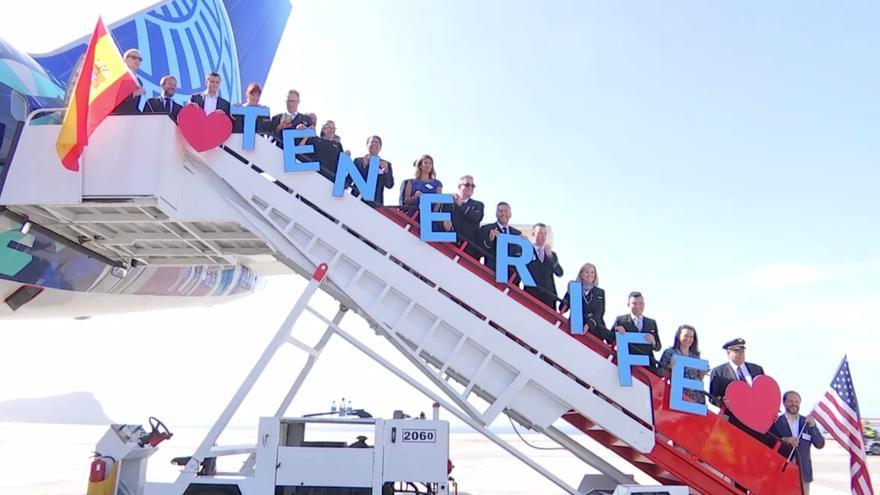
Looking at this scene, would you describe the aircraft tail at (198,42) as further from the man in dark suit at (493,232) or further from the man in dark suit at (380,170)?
the man in dark suit at (493,232)

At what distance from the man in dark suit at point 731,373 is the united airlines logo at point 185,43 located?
15177mm

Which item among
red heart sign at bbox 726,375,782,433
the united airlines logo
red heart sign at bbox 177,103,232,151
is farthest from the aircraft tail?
red heart sign at bbox 726,375,782,433

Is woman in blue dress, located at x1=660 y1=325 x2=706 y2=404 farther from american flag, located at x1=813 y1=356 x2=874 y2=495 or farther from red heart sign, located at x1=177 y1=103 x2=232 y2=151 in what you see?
red heart sign, located at x1=177 y1=103 x2=232 y2=151

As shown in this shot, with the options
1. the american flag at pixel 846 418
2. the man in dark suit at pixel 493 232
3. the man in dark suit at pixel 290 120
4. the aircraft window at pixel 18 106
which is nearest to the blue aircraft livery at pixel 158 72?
the aircraft window at pixel 18 106

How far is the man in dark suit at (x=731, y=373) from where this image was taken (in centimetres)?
740

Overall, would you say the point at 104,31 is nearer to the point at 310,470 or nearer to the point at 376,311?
the point at 376,311

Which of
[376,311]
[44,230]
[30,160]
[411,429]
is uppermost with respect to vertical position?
[30,160]

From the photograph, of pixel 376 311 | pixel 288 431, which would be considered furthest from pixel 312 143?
pixel 288 431

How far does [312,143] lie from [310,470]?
4.07 metres

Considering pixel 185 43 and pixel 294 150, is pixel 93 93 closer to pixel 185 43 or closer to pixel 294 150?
pixel 294 150

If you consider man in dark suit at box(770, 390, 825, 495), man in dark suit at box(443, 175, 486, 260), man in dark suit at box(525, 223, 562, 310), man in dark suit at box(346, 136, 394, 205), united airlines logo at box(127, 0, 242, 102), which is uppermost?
united airlines logo at box(127, 0, 242, 102)

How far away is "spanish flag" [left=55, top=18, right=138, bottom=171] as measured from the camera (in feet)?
24.3

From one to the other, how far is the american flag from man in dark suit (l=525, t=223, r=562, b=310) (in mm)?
3695

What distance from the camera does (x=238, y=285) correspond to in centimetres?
2395
